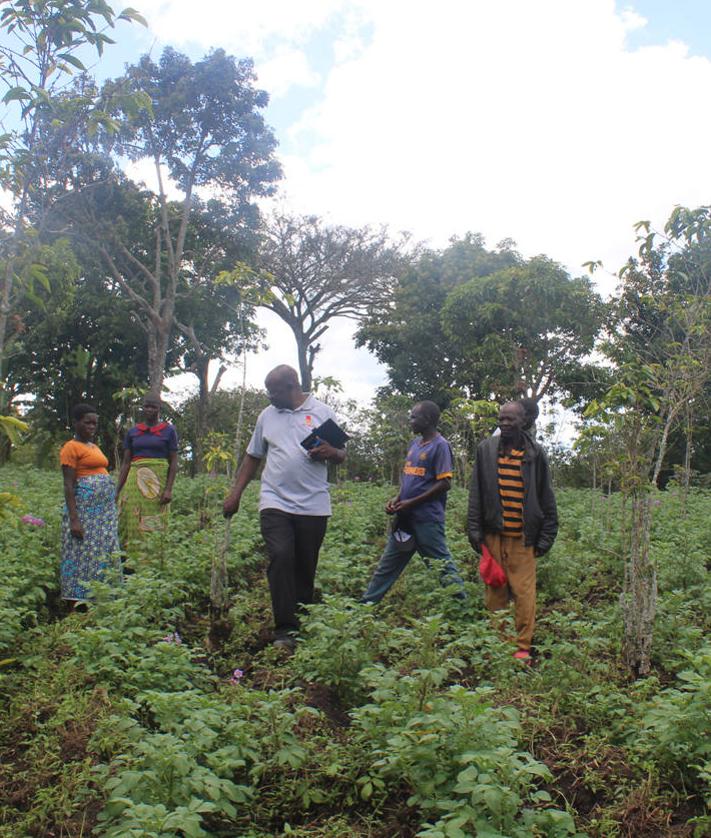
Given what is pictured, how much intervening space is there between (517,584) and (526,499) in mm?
549

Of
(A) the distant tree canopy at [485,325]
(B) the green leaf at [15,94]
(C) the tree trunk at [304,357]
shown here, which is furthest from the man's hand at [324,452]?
(C) the tree trunk at [304,357]

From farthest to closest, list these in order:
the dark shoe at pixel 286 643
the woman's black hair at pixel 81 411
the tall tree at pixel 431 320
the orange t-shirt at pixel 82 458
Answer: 1. the tall tree at pixel 431 320
2. the woman's black hair at pixel 81 411
3. the orange t-shirt at pixel 82 458
4. the dark shoe at pixel 286 643

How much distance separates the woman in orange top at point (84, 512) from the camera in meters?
6.05

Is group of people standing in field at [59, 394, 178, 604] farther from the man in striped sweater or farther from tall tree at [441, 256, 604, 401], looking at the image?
tall tree at [441, 256, 604, 401]

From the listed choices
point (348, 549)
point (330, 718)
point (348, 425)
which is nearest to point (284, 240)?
point (348, 425)

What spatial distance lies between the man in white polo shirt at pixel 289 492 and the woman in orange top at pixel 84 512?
146 cm

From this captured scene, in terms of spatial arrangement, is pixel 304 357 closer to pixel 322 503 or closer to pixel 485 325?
pixel 485 325

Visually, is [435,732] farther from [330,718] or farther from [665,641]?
[665,641]

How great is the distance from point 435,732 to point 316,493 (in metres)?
2.56

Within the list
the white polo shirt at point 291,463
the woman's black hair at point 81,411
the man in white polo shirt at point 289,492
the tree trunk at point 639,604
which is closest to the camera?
the tree trunk at point 639,604

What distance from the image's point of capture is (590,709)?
366 cm

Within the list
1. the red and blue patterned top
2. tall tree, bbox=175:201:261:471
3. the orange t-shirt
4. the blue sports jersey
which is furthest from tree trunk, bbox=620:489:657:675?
tall tree, bbox=175:201:261:471

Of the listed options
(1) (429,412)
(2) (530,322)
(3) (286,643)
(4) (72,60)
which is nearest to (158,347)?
(2) (530,322)

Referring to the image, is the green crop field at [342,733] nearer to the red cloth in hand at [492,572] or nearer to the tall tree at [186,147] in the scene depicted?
the red cloth in hand at [492,572]
